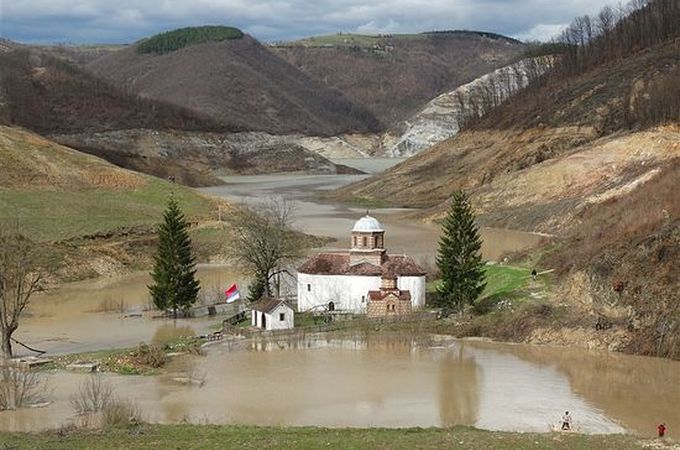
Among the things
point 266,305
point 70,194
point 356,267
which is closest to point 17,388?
point 266,305

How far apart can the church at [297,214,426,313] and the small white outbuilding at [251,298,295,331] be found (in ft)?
12.8

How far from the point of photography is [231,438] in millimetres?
25422

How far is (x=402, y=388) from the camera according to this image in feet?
115

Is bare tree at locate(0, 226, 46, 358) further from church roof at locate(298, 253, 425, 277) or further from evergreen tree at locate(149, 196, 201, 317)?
church roof at locate(298, 253, 425, 277)

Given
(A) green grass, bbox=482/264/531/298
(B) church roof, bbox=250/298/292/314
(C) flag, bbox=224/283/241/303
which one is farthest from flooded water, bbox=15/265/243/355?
(A) green grass, bbox=482/264/531/298

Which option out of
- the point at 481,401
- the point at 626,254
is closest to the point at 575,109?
the point at 626,254

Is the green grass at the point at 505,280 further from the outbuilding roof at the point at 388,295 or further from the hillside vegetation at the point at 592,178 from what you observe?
the outbuilding roof at the point at 388,295

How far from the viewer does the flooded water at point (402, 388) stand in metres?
30.6

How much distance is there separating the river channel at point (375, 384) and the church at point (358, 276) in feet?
16.9

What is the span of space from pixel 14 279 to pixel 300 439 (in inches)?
1118

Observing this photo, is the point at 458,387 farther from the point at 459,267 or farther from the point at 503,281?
the point at 503,281

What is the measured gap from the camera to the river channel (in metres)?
30.7

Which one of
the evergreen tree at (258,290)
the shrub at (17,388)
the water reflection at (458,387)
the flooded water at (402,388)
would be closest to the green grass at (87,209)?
the evergreen tree at (258,290)

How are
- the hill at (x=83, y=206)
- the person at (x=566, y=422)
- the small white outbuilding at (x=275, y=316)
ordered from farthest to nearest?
the hill at (x=83, y=206) → the small white outbuilding at (x=275, y=316) → the person at (x=566, y=422)
